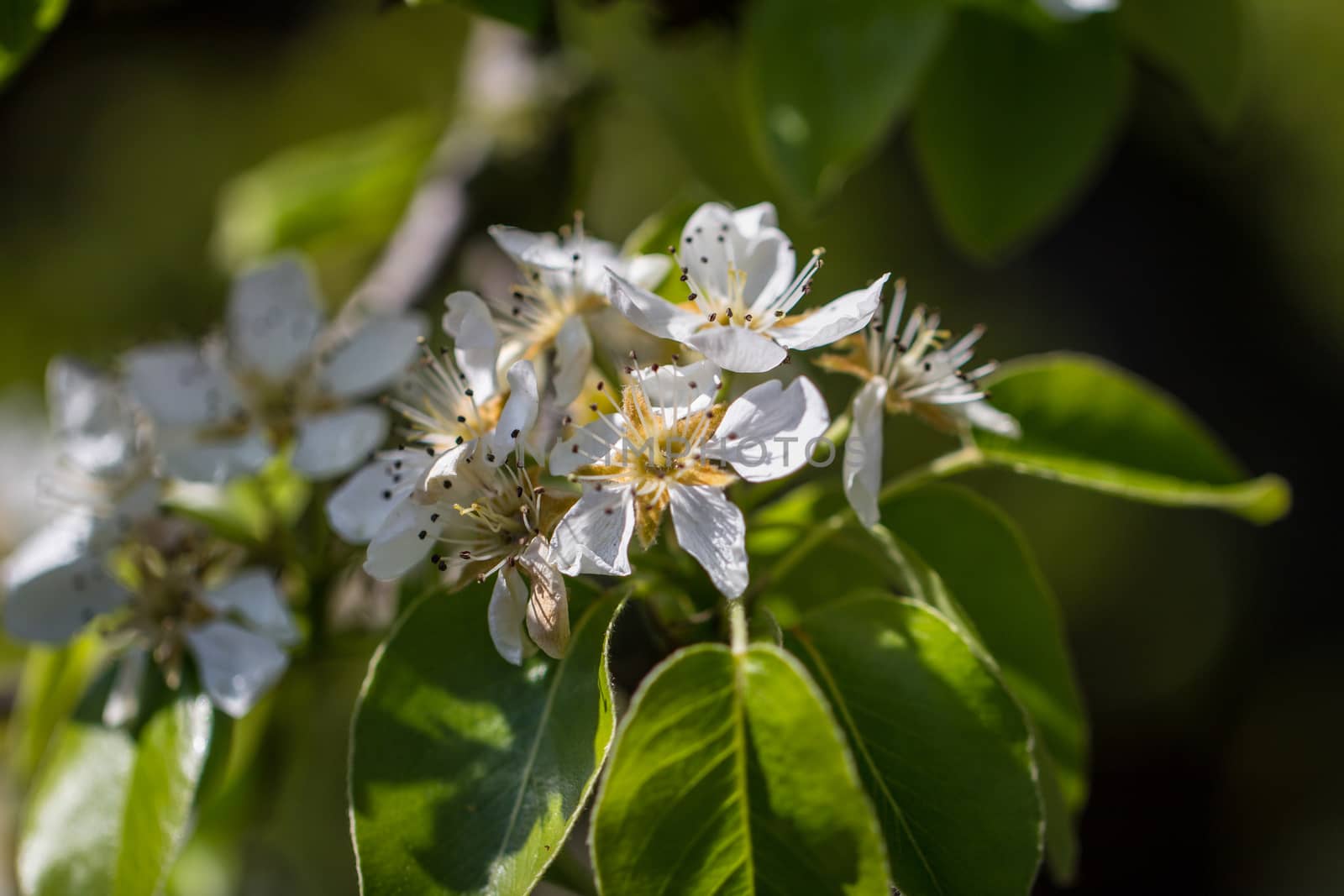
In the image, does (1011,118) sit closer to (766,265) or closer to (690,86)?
(690,86)

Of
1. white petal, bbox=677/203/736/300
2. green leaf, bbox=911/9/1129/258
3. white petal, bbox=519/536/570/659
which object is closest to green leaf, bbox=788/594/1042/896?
white petal, bbox=519/536/570/659

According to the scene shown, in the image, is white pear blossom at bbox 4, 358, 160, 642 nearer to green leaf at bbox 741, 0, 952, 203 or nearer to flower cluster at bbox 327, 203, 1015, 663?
flower cluster at bbox 327, 203, 1015, 663

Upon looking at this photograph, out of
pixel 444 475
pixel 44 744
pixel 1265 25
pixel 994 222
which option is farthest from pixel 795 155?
pixel 1265 25

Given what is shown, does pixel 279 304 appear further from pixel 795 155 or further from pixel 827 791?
pixel 827 791

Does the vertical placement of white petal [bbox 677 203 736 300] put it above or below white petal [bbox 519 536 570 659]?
above

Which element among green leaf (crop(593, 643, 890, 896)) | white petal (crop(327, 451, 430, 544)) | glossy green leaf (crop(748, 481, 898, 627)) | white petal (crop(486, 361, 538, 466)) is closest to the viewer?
green leaf (crop(593, 643, 890, 896))

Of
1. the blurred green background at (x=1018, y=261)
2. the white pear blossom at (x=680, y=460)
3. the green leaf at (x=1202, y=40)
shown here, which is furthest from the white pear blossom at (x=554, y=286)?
the green leaf at (x=1202, y=40)

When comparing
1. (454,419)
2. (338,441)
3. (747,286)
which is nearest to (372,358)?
(338,441)
